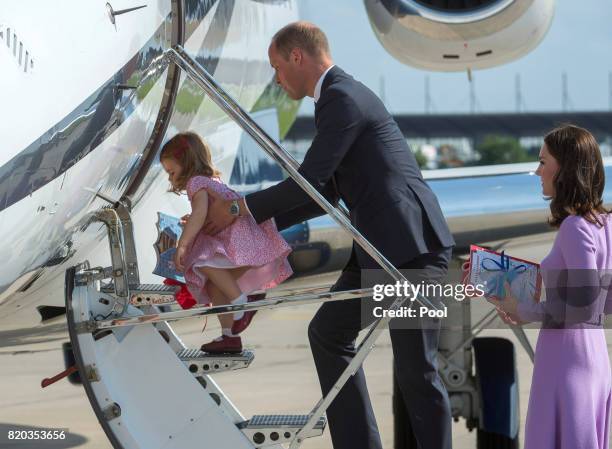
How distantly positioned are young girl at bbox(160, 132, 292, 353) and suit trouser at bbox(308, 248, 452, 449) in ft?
0.77

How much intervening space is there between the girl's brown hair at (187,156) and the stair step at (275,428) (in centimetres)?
82

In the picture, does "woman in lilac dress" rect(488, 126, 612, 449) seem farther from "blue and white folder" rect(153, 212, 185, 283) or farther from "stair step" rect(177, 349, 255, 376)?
"blue and white folder" rect(153, 212, 185, 283)

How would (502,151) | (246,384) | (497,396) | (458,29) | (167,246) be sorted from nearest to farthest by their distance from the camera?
(167,246) → (497,396) → (458,29) → (246,384) → (502,151)

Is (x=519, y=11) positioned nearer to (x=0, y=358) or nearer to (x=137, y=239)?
(x=137, y=239)

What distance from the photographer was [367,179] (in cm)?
366

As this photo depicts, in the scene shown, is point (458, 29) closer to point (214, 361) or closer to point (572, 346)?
point (214, 361)

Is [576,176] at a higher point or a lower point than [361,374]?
higher

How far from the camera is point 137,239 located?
507 centimetres

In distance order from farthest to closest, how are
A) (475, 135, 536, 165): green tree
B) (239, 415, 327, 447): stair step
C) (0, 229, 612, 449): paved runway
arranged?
(475, 135, 536, 165): green tree, (0, 229, 612, 449): paved runway, (239, 415, 327, 447): stair step

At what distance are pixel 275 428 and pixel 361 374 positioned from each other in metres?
0.39

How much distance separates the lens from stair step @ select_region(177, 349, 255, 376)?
Result: 380cm

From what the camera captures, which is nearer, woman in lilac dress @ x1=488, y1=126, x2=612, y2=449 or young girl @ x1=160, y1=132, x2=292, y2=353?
woman in lilac dress @ x1=488, y1=126, x2=612, y2=449

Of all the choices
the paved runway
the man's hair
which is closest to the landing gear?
the paved runway

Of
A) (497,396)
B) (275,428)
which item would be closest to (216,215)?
(275,428)
